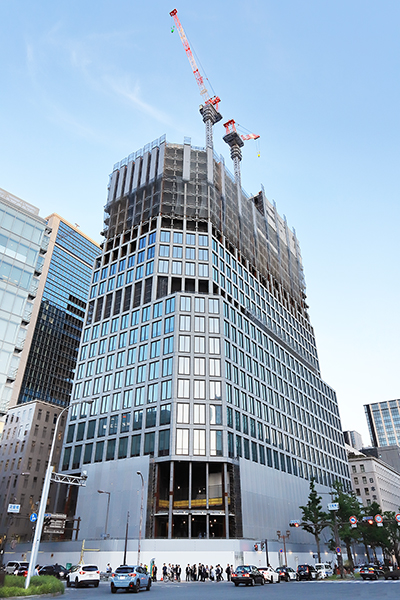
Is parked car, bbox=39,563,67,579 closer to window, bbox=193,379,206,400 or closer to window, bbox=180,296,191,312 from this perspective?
window, bbox=193,379,206,400

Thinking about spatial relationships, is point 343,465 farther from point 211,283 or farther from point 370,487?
point 211,283

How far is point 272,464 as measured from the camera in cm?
7938

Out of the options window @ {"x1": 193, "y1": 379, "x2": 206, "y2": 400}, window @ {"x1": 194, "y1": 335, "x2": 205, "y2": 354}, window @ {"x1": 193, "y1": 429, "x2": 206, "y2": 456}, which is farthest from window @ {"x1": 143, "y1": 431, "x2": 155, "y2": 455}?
window @ {"x1": 194, "y1": 335, "x2": 205, "y2": 354}

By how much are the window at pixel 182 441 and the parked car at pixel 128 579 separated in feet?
109

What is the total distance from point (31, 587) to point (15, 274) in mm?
35902

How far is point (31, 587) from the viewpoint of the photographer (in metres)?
24.9

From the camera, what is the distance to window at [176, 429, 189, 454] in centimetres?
6520

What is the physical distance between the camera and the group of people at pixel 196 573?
4869cm

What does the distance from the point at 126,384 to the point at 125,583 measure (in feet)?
156

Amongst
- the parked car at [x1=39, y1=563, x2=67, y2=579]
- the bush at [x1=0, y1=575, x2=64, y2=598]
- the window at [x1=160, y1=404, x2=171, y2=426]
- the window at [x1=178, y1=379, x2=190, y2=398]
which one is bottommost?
the bush at [x1=0, y1=575, x2=64, y2=598]

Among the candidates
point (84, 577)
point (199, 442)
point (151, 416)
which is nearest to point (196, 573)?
point (199, 442)

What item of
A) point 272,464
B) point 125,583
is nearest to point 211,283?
point 272,464

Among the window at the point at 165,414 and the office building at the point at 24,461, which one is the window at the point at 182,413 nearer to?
the window at the point at 165,414

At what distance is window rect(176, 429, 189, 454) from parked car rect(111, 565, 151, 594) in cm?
3325
